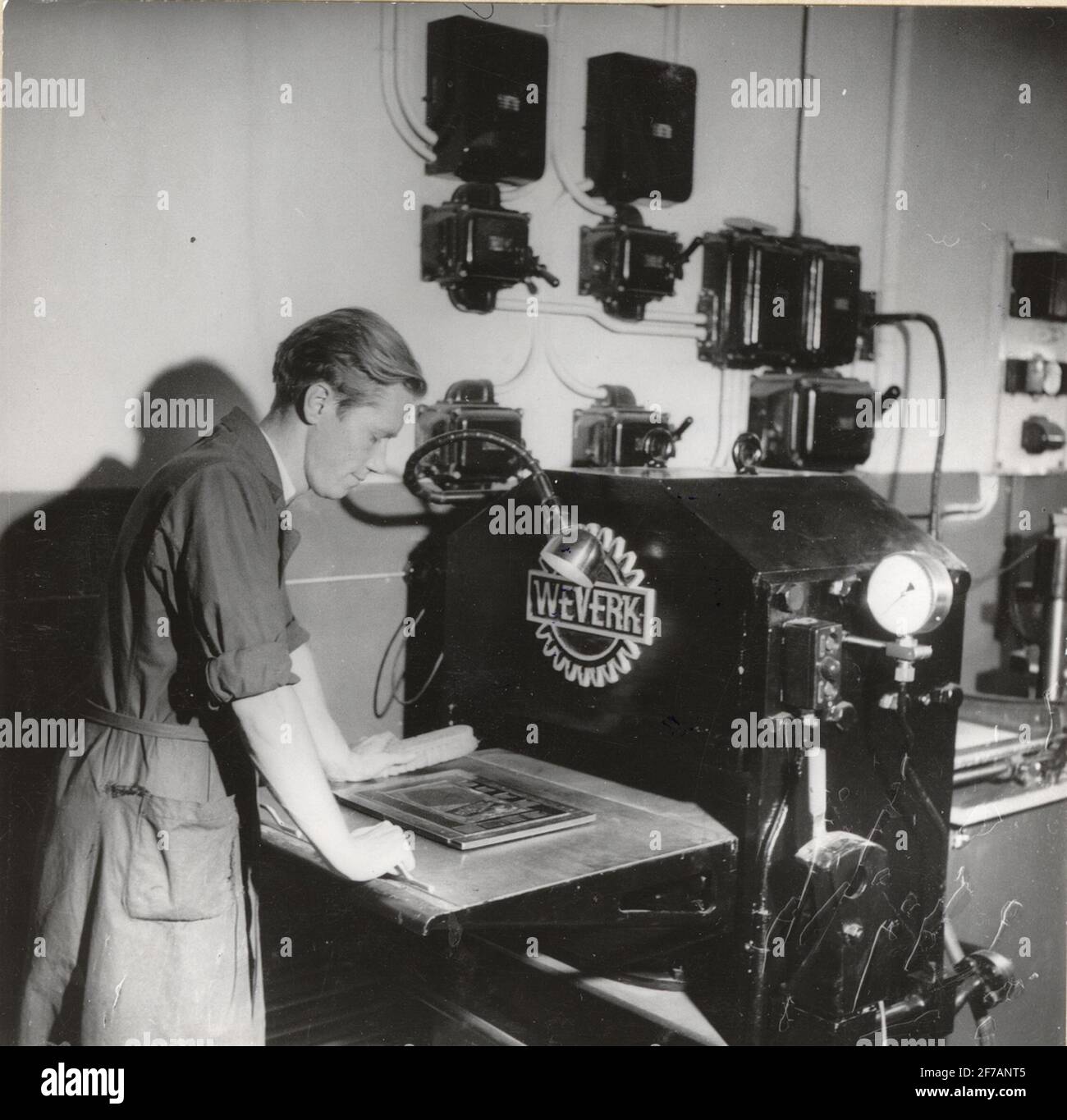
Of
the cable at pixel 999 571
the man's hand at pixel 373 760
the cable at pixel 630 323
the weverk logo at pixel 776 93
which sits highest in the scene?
the weverk logo at pixel 776 93

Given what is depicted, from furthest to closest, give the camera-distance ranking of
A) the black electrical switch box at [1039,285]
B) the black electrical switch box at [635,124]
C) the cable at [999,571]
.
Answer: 1. the cable at [999,571]
2. the black electrical switch box at [1039,285]
3. the black electrical switch box at [635,124]

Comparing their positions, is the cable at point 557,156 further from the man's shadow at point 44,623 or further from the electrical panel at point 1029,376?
the electrical panel at point 1029,376

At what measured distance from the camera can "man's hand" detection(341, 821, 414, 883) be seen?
1659mm

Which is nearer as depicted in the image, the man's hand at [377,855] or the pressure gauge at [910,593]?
the man's hand at [377,855]

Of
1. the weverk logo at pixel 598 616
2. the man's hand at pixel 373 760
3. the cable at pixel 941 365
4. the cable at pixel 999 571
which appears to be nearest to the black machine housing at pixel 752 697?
the weverk logo at pixel 598 616

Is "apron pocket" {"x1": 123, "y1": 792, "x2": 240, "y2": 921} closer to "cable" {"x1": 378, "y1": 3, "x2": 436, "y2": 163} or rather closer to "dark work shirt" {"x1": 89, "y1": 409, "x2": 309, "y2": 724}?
"dark work shirt" {"x1": 89, "y1": 409, "x2": 309, "y2": 724}

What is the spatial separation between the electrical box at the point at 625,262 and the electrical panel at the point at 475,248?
7.7 inches

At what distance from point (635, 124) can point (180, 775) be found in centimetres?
175

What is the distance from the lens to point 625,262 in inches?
107

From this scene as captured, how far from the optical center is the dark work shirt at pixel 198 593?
63.4 inches

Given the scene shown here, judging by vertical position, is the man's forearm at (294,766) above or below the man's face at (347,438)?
below

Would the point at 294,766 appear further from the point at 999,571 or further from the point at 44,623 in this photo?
the point at 999,571

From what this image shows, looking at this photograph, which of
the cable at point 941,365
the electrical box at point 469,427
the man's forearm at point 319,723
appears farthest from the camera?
the cable at point 941,365

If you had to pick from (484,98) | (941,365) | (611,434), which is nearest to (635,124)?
(484,98)
